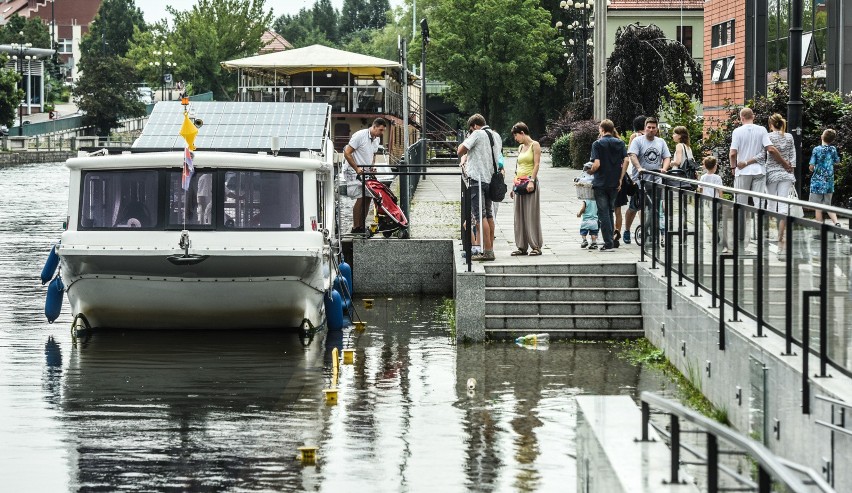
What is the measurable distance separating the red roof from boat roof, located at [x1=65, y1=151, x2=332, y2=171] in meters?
55.5

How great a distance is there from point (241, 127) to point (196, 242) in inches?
156

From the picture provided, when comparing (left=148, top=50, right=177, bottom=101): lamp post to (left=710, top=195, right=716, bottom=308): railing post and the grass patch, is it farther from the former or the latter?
(left=710, top=195, right=716, bottom=308): railing post

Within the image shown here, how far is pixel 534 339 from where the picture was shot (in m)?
15.7

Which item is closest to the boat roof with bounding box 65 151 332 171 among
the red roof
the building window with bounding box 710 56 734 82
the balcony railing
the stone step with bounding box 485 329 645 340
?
the stone step with bounding box 485 329 645 340

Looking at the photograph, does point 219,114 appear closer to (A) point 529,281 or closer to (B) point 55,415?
(A) point 529,281

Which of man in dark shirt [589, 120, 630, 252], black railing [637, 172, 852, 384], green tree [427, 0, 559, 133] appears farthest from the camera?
green tree [427, 0, 559, 133]

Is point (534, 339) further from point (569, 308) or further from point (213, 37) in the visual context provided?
point (213, 37)

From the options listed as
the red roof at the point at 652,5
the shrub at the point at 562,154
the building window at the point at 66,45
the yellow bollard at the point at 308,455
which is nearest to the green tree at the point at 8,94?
the red roof at the point at 652,5

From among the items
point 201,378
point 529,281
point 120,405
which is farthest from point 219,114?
point 120,405

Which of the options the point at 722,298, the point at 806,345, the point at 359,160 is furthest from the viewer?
the point at 359,160

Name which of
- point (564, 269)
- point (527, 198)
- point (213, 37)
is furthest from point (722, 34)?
point (213, 37)

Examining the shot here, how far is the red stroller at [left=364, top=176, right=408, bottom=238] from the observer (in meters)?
21.2

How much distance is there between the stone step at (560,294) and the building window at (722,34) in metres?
27.3

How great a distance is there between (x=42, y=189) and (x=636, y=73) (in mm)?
20956
